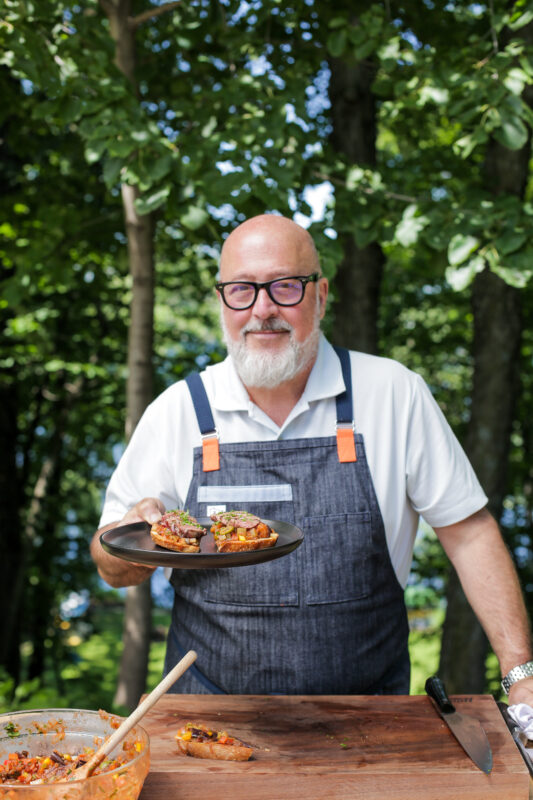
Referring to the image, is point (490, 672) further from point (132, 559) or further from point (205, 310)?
point (132, 559)

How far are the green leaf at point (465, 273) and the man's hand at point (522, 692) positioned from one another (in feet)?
5.78

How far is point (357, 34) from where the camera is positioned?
3.45 metres

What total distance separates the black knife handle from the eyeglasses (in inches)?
44.5

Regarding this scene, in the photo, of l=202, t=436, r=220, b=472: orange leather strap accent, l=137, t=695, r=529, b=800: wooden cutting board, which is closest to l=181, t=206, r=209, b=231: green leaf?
l=202, t=436, r=220, b=472: orange leather strap accent

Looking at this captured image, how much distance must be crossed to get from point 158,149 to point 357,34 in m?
1.04

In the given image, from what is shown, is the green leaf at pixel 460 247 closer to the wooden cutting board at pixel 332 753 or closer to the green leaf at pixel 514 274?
the green leaf at pixel 514 274

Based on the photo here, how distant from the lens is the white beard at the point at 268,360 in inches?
93.2

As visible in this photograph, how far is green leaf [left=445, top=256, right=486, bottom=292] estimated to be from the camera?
3264mm

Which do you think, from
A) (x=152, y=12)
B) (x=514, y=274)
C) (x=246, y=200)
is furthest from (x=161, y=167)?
(x=514, y=274)

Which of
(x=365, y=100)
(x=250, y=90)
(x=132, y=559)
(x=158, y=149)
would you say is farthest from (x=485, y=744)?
(x=365, y=100)

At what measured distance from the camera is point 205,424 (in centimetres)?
236

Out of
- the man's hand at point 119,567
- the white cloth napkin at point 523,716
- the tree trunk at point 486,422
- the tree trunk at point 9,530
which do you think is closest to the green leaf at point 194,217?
the man's hand at point 119,567

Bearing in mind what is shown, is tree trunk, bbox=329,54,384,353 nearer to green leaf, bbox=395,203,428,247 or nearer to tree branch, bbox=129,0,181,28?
green leaf, bbox=395,203,428,247

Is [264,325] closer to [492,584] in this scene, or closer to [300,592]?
[300,592]
